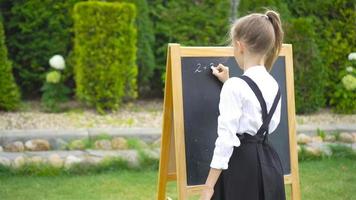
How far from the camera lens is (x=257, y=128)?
119 inches

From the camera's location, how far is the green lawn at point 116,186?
15.8 feet

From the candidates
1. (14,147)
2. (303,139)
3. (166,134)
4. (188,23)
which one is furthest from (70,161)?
(188,23)

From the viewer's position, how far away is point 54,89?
7.53 m

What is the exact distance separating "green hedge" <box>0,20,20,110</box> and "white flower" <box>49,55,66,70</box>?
1.74ft

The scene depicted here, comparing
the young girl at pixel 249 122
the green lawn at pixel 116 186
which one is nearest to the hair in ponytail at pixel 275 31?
the young girl at pixel 249 122

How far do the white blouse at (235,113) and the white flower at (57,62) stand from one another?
480 centimetres

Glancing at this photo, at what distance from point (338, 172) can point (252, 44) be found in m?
2.98

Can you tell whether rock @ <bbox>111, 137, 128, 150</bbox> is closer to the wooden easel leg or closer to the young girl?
Answer: the wooden easel leg

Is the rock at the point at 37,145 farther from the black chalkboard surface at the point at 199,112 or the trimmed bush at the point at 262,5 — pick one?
the trimmed bush at the point at 262,5

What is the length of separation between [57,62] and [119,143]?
1.93 metres

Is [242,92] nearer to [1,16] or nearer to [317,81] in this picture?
[317,81]

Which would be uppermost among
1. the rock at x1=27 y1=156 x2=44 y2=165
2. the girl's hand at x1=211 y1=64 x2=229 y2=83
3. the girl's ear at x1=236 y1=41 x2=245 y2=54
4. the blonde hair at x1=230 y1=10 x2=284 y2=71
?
the blonde hair at x1=230 y1=10 x2=284 y2=71

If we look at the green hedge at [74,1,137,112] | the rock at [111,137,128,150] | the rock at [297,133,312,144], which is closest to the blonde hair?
the rock at [111,137,128,150]

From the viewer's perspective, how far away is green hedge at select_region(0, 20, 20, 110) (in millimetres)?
7074
